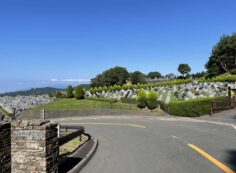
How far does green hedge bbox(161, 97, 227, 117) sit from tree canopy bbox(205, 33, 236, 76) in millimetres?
52403

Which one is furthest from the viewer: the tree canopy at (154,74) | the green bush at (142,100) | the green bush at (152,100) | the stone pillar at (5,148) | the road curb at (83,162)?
the tree canopy at (154,74)

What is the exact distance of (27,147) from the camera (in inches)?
263

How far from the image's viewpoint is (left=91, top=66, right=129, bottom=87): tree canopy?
301ft

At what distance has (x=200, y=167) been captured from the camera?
8.37m

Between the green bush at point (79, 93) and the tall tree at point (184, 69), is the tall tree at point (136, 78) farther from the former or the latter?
the green bush at point (79, 93)

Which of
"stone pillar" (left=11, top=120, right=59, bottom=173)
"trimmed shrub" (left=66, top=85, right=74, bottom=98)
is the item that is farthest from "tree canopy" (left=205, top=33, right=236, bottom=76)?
"stone pillar" (left=11, top=120, right=59, bottom=173)

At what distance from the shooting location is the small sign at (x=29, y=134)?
6.60m

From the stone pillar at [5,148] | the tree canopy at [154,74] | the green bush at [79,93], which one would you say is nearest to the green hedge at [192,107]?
the stone pillar at [5,148]

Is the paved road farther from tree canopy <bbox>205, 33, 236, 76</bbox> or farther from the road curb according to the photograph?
tree canopy <bbox>205, 33, 236, 76</bbox>

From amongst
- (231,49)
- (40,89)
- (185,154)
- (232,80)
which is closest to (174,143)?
(185,154)

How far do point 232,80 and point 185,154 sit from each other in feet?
134

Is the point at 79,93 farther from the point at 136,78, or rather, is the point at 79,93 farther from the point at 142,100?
the point at 136,78

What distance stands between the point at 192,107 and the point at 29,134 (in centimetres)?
2291

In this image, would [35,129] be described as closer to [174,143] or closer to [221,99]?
[174,143]
